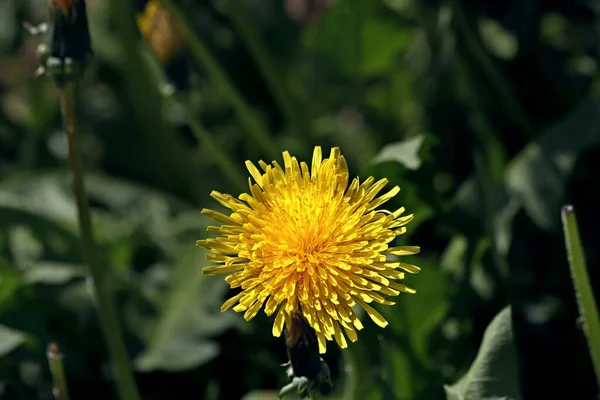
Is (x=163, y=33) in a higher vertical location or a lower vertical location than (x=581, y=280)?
higher

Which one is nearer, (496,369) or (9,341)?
(496,369)

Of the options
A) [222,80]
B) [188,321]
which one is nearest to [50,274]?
[188,321]

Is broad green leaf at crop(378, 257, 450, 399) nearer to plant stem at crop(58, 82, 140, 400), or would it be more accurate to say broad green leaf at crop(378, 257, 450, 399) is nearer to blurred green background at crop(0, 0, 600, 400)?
blurred green background at crop(0, 0, 600, 400)

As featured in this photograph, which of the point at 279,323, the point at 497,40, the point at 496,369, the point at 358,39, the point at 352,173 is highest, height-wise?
the point at 358,39

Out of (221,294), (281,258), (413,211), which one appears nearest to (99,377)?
(221,294)

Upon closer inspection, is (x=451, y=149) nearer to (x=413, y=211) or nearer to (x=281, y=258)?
(x=413, y=211)

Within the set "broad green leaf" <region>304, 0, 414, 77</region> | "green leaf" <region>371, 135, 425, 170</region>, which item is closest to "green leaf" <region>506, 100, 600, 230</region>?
"green leaf" <region>371, 135, 425, 170</region>

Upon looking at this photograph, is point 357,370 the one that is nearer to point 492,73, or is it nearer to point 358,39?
point 492,73

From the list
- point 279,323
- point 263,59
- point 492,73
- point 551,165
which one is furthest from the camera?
point 263,59
